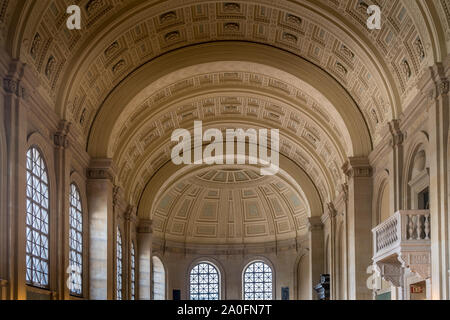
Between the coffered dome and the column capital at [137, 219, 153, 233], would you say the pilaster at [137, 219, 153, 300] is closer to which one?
the column capital at [137, 219, 153, 233]

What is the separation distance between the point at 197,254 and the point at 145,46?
87.3 ft

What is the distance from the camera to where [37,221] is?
66.0 feet

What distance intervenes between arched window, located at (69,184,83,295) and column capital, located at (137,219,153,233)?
1367 centimetres

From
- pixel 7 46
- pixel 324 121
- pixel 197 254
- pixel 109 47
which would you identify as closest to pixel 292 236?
pixel 197 254

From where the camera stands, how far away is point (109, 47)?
24.5 metres

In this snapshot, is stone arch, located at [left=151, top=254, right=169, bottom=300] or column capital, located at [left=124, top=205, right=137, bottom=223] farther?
stone arch, located at [left=151, top=254, right=169, bottom=300]

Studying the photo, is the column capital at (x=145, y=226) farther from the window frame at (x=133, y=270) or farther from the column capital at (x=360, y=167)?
the column capital at (x=360, y=167)

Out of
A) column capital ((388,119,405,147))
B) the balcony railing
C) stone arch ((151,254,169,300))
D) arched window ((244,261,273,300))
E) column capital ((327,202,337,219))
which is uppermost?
column capital ((388,119,405,147))

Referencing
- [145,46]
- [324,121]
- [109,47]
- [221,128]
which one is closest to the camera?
[109,47]

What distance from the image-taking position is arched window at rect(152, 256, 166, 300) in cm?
4737

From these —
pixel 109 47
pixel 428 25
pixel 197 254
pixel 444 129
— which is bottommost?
pixel 197 254

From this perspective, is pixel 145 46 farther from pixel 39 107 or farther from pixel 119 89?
pixel 39 107

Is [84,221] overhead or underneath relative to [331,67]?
underneath

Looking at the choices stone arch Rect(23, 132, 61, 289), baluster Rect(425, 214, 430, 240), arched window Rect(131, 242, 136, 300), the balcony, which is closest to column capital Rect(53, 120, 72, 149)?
stone arch Rect(23, 132, 61, 289)
